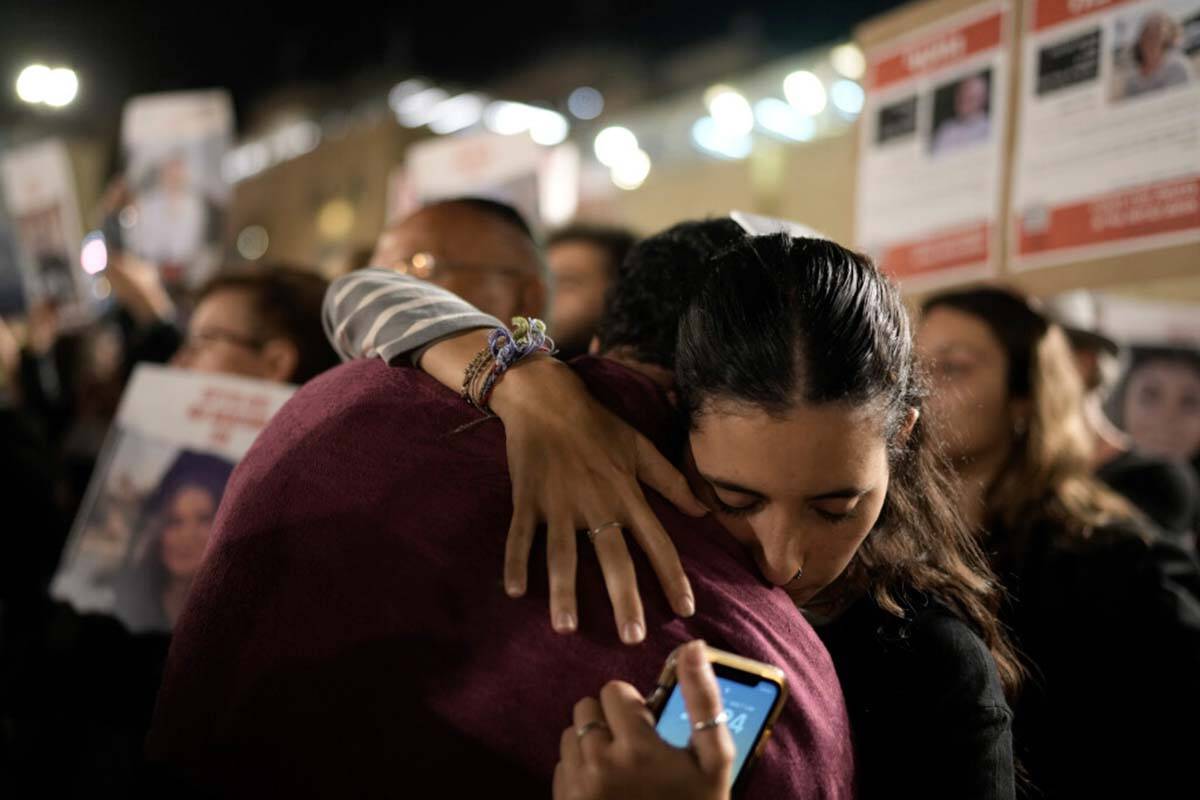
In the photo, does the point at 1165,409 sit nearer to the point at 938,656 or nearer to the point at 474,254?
the point at 474,254

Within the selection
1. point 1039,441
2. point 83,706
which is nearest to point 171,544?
point 83,706

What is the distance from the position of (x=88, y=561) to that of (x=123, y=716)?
32cm

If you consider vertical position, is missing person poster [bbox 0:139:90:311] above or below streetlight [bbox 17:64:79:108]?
below

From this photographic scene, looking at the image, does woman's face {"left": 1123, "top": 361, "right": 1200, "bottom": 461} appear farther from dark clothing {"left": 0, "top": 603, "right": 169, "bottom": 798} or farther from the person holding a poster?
dark clothing {"left": 0, "top": 603, "right": 169, "bottom": 798}

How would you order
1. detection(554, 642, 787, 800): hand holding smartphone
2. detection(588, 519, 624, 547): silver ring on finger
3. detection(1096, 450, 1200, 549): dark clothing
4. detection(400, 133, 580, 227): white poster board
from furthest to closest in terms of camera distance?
detection(400, 133, 580, 227): white poster board < detection(1096, 450, 1200, 549): dark clothing < detection(588, 519, 624, 547): silver ring on finger < detection(554, 642, 787, 800): hand holding smartphone

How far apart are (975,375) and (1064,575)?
529 millimetres

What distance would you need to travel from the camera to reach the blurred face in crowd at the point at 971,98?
2.20 meters

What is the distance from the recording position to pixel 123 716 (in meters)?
1.73

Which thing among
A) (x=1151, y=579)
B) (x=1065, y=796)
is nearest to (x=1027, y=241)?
(x=1151, y=579)

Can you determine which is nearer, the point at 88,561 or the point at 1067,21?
the point at 88,561

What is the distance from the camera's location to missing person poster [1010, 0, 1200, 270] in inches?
72.6

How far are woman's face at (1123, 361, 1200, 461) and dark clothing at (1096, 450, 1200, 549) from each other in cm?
164

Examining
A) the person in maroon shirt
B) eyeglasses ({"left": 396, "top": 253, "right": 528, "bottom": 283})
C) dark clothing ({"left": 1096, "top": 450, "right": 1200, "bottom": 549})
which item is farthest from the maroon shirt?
dark clothing ({"left": 1096, "top": 450, "right": 1200, "bottom": 549})

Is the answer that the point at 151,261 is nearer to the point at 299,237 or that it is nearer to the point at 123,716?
the point at 123,716
